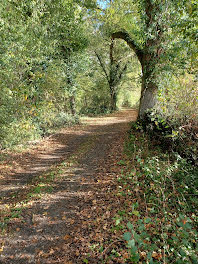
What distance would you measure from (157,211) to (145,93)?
23.1ft

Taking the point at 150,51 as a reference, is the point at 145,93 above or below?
below

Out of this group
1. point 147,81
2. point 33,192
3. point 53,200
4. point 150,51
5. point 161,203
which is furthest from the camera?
point 147,81

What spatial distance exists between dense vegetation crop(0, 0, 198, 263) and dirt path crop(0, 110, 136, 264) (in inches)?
37.6

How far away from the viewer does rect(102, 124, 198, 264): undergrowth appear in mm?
3212

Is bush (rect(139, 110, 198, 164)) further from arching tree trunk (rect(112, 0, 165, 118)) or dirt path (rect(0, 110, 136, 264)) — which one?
dirt path (rect(0, 110, 136, 264))

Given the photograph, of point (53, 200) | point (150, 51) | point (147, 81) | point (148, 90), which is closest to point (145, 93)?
point (148, 90)

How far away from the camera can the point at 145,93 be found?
32.8 feet

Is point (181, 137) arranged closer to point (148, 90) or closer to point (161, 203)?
point (161, 203)

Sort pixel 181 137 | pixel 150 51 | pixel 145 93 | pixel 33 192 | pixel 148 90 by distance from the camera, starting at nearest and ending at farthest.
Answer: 1. pixel 33 192
2. pixel 181 137
3. pixel 150 51
4. pixel 148 90
5. pixel 145 93

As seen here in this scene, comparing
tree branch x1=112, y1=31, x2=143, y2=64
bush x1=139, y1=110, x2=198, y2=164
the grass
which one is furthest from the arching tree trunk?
the grass

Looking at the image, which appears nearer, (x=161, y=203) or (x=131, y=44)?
(x=161, y=203)

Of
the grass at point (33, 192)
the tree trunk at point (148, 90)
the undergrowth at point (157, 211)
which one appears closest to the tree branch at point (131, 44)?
the tree trunk at point (148, 90)

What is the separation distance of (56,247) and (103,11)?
1451cm

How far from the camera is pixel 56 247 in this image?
377 centimetres
